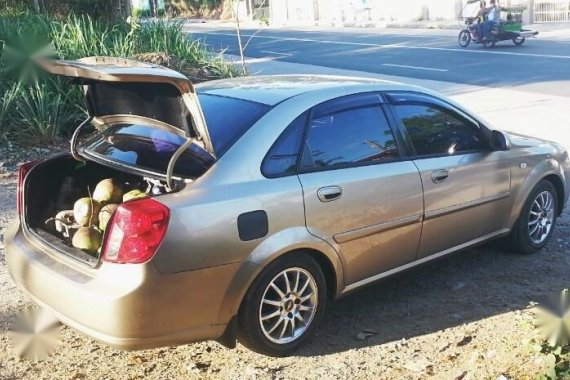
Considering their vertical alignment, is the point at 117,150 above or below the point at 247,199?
above

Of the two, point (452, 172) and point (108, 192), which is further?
point (452, 172)

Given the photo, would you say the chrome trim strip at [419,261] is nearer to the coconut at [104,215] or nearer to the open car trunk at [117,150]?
the open car trunk at [117,150]

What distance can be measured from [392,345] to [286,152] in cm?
129

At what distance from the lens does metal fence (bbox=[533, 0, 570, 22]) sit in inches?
1235

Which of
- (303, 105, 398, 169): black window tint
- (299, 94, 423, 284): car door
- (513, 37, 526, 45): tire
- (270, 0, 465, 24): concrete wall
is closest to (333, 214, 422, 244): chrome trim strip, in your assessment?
(299, 94, 423, 284): car door

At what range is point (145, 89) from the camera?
12.7 feet

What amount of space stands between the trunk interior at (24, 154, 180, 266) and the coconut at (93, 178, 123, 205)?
2.1 inches

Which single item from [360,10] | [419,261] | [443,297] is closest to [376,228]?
[419,261]

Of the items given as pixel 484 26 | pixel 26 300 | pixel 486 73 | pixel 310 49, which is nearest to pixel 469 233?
pixel 26 300

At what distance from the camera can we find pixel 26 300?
478cm

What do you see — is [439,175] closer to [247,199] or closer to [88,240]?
[247,199]

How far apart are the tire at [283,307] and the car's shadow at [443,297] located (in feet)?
0.57

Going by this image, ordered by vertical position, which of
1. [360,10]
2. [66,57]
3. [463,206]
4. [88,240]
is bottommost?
[463,206]

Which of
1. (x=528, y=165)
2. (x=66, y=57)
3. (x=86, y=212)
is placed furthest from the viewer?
(x=66, y=57)
